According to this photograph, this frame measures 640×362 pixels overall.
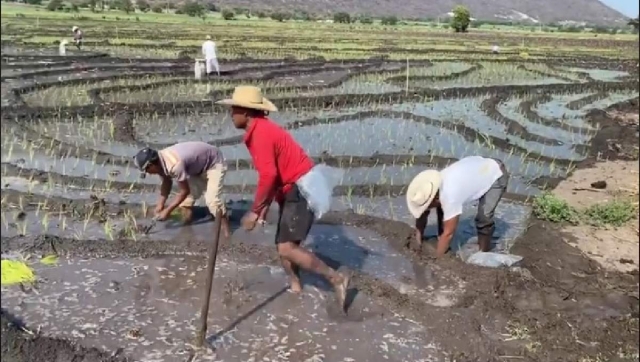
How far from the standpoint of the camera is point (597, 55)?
86.0ft

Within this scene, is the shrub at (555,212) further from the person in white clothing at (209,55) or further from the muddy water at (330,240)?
the person in white clothing at (209,55)

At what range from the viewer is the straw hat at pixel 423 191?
15.2 ft

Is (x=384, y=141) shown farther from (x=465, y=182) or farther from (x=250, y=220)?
(x=250, y=220)

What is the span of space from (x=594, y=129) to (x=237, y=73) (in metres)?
8.14

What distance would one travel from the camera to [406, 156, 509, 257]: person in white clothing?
468 cm

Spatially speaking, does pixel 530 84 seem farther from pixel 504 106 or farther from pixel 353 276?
pixel 353 276

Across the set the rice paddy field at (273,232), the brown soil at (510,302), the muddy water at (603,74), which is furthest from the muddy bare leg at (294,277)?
the muddy water at (603,74)

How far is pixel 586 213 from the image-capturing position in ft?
20.5

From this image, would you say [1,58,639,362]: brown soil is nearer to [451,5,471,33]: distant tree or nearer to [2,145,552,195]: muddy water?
[2,145,552,195]: muddy water

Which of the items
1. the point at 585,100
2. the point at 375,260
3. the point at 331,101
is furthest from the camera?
the point at 585,100

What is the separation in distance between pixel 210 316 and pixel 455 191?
6.17ft

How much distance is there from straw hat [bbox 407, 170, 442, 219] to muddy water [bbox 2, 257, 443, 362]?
761mm

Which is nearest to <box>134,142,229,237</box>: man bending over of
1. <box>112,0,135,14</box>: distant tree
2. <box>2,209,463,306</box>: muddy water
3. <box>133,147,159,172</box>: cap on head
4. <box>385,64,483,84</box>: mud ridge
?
<box>133,147,159,172</box>: cap on head

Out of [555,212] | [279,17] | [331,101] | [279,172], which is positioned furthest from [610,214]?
[279,17]
